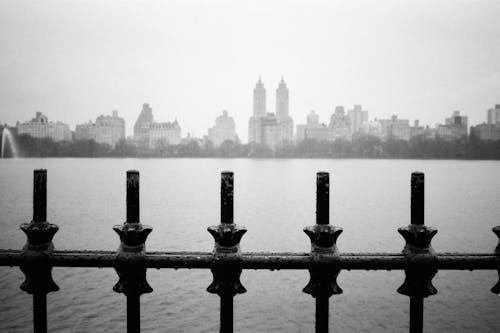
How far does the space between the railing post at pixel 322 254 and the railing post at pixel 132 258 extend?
939 millimetres

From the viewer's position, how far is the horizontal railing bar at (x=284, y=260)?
256cm

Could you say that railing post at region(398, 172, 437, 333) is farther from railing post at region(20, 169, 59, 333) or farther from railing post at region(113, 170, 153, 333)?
railing post at region(20, 169, 59, 333)

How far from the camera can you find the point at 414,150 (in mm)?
197625

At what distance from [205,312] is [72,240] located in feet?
54.9

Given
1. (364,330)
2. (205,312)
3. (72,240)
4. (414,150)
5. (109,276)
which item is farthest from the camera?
(414,150)

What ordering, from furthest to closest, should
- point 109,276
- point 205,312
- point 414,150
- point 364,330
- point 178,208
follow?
1. point 414,150
2. point 178,208
3. point 109,276
4. point 205,312
5. point 364,330

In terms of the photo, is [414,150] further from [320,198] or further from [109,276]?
[320,198]

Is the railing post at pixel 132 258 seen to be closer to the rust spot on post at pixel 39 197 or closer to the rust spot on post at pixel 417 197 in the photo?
the rust spot on post at pixel 39 197

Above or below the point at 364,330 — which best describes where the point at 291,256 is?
above

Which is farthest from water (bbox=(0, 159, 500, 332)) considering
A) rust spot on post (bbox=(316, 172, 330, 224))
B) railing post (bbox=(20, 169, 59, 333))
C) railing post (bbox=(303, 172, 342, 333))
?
rust spot on post (bbox=(316, 172, 330, 224))

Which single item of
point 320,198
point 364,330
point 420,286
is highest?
point 320,198

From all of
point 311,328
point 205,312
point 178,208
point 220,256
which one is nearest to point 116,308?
point 205,312

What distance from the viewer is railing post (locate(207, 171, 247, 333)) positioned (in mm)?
2576

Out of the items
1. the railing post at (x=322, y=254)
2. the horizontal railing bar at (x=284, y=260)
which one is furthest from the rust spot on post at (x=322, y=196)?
the horizontal railing bar at (x=284, y=260)
